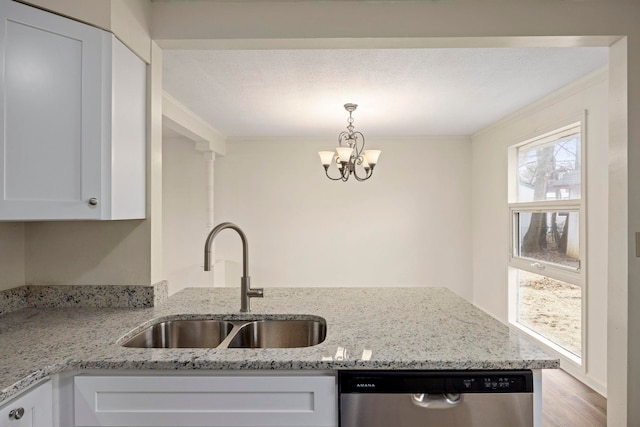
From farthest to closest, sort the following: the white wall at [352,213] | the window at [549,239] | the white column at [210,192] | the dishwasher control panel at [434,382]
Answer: the white wall at [352,213]
the white column at [210,192]
the window at [549,239]
the dishwasher control panel at [434,382]

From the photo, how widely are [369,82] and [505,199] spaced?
7.49ft

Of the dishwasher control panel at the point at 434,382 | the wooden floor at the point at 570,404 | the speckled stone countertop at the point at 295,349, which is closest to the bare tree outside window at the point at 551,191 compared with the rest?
the wooden floor at the point at 570,404

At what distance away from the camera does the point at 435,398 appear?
3.66 feet

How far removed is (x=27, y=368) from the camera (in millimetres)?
1046

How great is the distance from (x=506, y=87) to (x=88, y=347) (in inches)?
129

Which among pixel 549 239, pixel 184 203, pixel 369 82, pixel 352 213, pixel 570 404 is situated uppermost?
pixel 369 82

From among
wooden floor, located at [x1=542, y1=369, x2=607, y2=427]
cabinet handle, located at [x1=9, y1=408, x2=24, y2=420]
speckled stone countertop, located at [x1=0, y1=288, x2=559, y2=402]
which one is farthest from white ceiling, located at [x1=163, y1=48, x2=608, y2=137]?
wooden floor, located at [x1=542, y1=369, x2=607, y2=427]

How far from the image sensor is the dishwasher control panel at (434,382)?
3.62 ft

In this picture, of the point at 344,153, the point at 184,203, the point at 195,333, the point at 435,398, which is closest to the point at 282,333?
the point at 195,333

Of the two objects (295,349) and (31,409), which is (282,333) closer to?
(295,349)

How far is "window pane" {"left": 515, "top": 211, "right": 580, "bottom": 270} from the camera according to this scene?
3.19m

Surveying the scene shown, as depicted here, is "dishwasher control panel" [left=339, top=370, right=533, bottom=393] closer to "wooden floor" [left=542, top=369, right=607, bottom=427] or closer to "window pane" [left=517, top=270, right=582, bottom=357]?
"wooden floor" [left=542, top=369, right=607, bottom=427]

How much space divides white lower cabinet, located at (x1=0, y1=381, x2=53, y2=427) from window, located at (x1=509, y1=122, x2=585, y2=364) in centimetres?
341

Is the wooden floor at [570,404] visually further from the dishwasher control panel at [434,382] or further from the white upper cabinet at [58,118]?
the white upper cabinet at [58,118]
